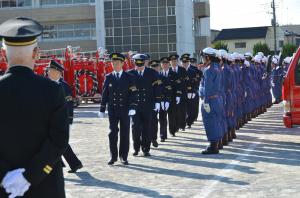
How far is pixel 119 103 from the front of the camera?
33.5ft

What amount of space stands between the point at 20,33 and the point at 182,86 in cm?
1172

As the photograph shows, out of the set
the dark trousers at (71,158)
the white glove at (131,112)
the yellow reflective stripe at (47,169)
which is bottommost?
the dark trousers at (71,158)

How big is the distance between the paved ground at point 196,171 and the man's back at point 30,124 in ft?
13.0

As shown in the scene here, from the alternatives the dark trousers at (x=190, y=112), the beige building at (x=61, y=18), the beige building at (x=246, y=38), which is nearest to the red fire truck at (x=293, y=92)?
the dark trousers at (x=190, y=112)

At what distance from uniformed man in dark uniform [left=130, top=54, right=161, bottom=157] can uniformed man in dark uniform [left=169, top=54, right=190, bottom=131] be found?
10.7ft

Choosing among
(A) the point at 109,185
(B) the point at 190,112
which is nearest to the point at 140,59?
(A) the point at 109,185

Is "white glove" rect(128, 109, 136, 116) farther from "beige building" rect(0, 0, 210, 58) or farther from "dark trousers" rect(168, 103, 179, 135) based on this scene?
"beige building" rect(0, 0, 210, 58)

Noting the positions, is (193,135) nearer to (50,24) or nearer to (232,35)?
(50,24)

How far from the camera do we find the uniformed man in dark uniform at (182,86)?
1524 centimetres

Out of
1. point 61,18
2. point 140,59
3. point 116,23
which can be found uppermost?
point 61,18

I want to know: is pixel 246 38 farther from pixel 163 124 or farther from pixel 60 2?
pixel 163 124

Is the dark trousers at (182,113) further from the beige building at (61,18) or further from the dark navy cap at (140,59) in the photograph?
the beige building at (61,18)

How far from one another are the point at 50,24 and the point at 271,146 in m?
54.3

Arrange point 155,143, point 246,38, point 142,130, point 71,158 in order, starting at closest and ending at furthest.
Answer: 1. point 71,158
2. point 142,130
3. point 155,143
4. point 246,38
